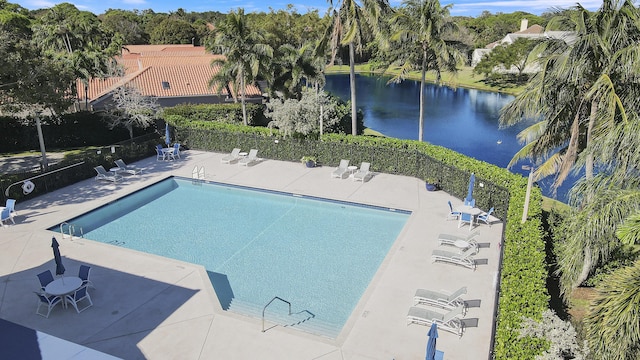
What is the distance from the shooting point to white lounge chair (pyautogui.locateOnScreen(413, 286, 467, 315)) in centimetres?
1059

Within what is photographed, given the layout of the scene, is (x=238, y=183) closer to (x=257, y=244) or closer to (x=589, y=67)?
(x=257, y=244)

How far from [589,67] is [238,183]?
14751mm

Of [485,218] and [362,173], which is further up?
[362,173]

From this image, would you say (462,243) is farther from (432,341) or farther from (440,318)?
(432,341)

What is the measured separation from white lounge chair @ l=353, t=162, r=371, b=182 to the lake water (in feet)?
26.6

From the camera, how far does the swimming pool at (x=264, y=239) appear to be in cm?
1202

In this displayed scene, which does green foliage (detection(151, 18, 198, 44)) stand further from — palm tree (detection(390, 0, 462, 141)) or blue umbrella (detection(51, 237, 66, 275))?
blue umbrella (detection(51, 237, 66, 275))

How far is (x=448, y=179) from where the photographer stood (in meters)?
18.5

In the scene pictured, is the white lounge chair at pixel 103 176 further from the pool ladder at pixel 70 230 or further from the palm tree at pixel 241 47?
the palm tree at pixel 241 47

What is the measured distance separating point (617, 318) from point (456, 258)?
746 cm

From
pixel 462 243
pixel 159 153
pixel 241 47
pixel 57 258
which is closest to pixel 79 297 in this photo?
pixel 57 258

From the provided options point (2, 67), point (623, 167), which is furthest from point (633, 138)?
point (2, 67)

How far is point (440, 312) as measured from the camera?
1070cm

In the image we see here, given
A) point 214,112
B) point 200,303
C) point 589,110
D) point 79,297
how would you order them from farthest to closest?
point 214,112
point 589,110
point 200,303
point 79,297
